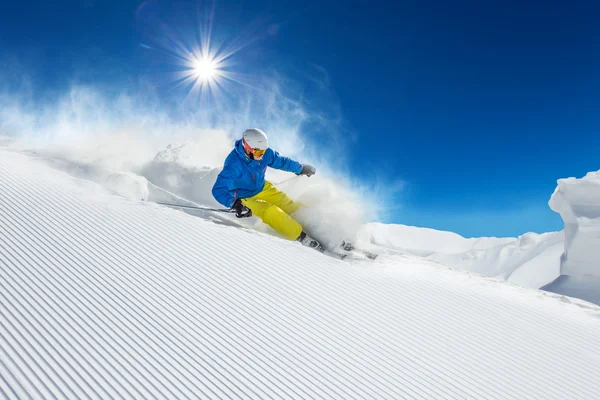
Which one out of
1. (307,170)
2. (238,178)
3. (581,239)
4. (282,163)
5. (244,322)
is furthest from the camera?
(581,239)

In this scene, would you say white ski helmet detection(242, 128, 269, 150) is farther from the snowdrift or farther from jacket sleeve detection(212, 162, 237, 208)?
the snowdrift

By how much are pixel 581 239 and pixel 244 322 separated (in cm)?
1281

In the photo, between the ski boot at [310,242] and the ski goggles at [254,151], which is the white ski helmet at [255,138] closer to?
the ski goggles at [254,151]

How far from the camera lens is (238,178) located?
6.13m

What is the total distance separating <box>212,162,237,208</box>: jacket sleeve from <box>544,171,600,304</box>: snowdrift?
1162 cm

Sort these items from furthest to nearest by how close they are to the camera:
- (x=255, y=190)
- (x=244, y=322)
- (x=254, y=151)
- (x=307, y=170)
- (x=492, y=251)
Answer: (x=492, y=251) < (x=307, y=170) < (x=255, y=190) < (x=254, y=151) < (x=244, y=322)

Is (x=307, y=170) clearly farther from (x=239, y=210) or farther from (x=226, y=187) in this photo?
(x=239, y=210)

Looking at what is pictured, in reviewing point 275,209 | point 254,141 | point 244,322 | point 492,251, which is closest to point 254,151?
point 254,141

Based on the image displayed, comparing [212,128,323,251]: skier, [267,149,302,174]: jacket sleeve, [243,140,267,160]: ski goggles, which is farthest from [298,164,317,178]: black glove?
[243,140,267,160]: ski goggles

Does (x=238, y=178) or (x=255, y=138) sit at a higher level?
(x=255, y=138)

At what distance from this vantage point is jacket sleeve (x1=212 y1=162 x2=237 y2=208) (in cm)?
571

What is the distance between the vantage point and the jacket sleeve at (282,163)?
674 cm

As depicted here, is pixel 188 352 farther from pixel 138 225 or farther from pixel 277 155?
pixel 277 155

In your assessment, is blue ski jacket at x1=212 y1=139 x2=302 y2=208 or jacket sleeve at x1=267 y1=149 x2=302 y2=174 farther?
jacket sleeve at x1=267 y1=149 x2=302 y2=174
